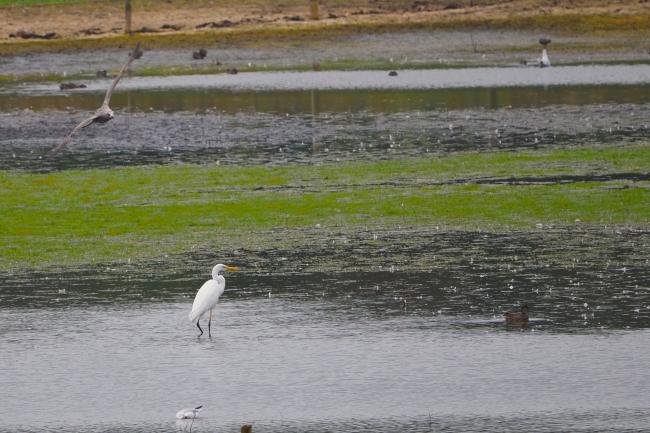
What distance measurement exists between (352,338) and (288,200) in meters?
8.48

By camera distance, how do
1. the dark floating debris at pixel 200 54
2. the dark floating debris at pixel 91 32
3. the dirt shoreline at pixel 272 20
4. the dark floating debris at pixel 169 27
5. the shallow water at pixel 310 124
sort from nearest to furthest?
the shallow water at pixel 310 124 → the dark floating debris at pixel 200 54 → the dirt shoreline at pixel 272 20 → the dark floating debris at pixel 91 32 → the dark floating debris at pixel 169 27

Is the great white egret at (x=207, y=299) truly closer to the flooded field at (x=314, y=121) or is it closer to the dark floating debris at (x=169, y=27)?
the flooded field at (x=314, y=121)

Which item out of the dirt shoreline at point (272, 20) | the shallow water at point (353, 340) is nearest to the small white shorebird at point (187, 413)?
the shallow water at point (353, 340)

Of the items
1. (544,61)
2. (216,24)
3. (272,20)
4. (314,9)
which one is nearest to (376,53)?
(314,9)

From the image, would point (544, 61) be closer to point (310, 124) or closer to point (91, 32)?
point (310, 124)

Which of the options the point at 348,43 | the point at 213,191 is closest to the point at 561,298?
the point at 213,191

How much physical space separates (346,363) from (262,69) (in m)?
36.8

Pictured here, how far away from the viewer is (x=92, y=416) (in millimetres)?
13711

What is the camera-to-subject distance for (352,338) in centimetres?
1627

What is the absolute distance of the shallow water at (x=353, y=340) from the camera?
13672 millimetres

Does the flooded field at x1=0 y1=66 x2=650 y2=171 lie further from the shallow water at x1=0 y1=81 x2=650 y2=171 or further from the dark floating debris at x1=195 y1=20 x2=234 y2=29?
the dark floating debris at x1=195 y1=20 x2=234 y2=29

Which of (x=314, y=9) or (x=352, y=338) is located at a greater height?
(x=314, y=9)

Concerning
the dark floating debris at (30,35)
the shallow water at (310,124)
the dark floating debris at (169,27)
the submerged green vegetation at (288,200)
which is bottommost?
the submerged green vegetation at (288,200)

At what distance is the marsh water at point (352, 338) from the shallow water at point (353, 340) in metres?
0.03
